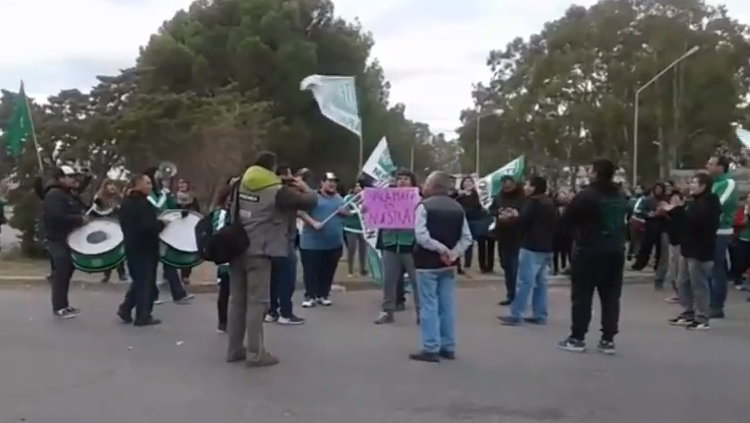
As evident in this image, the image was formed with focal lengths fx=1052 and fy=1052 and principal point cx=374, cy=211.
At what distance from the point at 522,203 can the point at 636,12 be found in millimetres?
40225

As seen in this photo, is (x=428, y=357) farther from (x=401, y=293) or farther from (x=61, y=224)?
(x=61, y=224)

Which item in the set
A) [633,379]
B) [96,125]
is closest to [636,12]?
[96,125]

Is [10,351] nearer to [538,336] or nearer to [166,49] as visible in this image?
[538,336]

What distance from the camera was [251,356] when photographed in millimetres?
9258

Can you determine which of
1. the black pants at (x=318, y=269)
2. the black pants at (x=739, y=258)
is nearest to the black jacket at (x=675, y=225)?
the black pants at (x=739, y=258)

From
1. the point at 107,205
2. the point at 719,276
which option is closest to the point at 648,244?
the point at 719,276

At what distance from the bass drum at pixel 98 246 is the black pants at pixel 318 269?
2.36m

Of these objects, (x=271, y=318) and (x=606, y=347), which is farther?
(x=271, y=318)

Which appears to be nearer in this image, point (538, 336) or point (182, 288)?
point (538, 336)

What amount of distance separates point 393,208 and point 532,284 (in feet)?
6.01

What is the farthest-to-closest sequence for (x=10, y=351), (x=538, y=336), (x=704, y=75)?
(x=704, y=75) < (x=538, y=336) < (x=10, y=351)

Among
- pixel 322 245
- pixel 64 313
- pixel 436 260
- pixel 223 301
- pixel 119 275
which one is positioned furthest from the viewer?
pixel 119 275

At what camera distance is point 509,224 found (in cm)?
1318

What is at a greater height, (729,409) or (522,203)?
(522,203)
